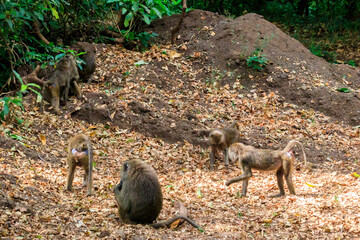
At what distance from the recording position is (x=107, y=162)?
8.62 meters

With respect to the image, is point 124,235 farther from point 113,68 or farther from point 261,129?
point 113,68

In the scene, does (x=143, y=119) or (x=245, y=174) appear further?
(x=143, y=119)

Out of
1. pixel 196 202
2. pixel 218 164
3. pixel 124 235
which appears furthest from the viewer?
pixel 218 164

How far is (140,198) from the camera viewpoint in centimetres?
555

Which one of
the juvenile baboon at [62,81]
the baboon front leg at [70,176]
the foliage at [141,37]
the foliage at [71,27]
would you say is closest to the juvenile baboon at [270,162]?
the baboon front leg at [70,176]

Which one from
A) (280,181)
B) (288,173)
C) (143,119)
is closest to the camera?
(288,173)

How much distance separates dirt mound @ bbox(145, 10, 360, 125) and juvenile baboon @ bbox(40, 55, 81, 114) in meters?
3.91

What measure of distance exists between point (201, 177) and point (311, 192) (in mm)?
2191

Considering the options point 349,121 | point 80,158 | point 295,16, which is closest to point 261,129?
point 349,121

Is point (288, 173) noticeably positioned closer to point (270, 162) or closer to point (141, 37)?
point (270, 162)

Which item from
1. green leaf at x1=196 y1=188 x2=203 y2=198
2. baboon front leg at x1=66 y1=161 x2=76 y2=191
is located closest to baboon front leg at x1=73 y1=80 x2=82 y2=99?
baboon front leg at x1=66 y1=161 x2=76 y2=191

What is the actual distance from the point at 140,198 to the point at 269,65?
856 centimetres

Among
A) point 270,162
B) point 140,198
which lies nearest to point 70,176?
point 140,198

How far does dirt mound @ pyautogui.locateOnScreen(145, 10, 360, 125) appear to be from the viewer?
1207 cm
